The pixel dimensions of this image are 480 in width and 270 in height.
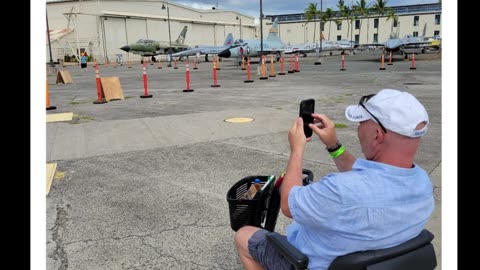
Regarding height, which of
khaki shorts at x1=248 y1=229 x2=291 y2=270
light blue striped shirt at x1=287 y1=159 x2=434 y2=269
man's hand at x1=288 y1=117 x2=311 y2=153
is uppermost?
man's hand at x1=288 y1=117 x2=311 y2=153

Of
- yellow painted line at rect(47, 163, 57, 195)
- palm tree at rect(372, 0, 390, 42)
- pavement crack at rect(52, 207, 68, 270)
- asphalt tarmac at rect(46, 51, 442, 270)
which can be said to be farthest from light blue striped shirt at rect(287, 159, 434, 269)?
palm tree at rect(372, 0, 390, 42)

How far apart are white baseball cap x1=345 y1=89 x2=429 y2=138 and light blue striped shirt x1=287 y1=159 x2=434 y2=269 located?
186mm

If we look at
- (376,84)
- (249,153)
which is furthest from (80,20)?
(249,153)

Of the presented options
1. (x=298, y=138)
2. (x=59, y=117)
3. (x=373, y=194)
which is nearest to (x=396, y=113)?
(x=373, y=194)

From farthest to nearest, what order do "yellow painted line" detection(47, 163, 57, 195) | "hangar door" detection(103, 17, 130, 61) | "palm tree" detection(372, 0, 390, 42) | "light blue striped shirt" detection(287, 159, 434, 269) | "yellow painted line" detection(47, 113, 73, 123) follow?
"palm tree" detection(372, 0, 390, 42) < "hangar door" detection(103, 17, 130, 61) < "yellow painted line" detection(47, 113, 73, 123) < "yellow painted line" detection(47, 163, 57, 195) < "light blue striped shirt" detection(287, 159, 434, 269)

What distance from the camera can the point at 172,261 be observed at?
3443 millimetres

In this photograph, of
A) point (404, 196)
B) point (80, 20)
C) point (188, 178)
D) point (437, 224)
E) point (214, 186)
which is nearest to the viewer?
point (404, 196)

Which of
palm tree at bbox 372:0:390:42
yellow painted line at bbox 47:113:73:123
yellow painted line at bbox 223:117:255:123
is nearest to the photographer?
yellow painted line at bbox 223:117:255:123

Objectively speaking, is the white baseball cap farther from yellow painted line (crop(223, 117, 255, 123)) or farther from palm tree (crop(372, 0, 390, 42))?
palm tree (crop(372, 0, 390, 42))

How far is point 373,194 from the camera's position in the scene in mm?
1755

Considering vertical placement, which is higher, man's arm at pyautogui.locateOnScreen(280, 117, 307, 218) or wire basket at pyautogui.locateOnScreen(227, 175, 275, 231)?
man's arm at pyautogui.locateOnScreen(280, 117, 307, 218)

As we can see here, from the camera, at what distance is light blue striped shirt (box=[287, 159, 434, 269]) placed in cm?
175
